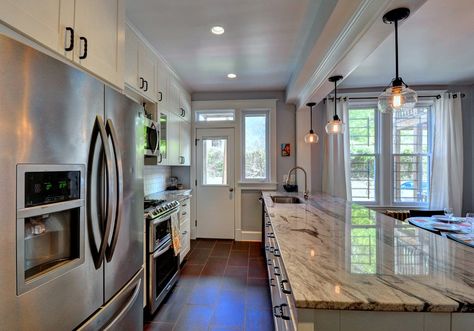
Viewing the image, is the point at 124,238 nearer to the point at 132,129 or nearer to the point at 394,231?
the point at 132,129

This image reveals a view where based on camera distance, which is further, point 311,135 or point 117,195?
point 311,135

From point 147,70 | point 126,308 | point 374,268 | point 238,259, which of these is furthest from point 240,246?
point 374,268

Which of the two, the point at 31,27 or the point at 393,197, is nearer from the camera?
the point at 31,27

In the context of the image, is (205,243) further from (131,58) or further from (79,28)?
(79,28)

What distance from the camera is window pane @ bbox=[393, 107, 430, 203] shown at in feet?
13.9

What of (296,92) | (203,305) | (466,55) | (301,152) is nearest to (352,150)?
(301,152)

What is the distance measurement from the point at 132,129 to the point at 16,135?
0.75 metres

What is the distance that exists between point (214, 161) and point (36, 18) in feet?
11.8

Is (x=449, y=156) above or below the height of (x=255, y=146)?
below

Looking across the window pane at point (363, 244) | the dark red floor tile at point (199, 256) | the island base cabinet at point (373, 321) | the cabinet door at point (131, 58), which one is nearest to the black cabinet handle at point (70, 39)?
the cabinet door at point (131, 58)

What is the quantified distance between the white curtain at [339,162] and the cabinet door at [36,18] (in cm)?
381

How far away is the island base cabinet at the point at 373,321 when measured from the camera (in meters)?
0.80

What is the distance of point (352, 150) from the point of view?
14.1 feet

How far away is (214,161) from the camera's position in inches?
179
